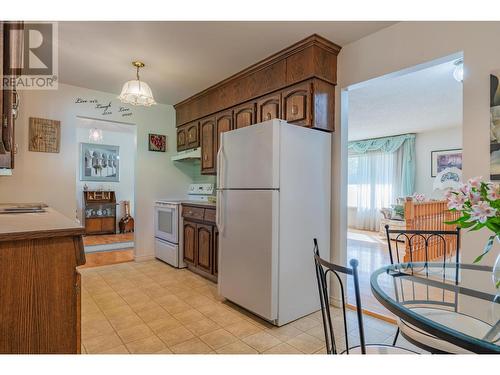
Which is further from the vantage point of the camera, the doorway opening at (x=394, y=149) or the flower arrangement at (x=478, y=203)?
the doorway opening at (x=394, y=149)

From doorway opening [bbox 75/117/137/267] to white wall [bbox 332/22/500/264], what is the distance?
4611 mm

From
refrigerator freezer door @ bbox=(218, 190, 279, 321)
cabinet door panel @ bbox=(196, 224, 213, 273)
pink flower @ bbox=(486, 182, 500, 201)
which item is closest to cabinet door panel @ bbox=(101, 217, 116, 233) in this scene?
cabinet door panel @ bbox=(196, 224, 213, 273)

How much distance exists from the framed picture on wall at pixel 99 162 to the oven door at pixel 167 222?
331cm

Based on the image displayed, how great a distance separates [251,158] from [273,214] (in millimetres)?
519

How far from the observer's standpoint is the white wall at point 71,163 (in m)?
3.31

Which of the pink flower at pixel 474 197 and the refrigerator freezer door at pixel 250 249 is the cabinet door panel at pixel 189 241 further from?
the pink flower at pixel 474 197

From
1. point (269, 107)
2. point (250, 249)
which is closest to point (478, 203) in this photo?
point (250, 249)

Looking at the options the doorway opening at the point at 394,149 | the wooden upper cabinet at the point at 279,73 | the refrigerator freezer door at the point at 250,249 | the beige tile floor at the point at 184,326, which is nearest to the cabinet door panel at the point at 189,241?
the beige tile floor at the point at 184,326

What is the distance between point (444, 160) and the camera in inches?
240

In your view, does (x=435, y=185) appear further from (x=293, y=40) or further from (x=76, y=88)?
(x=76, y=88)
